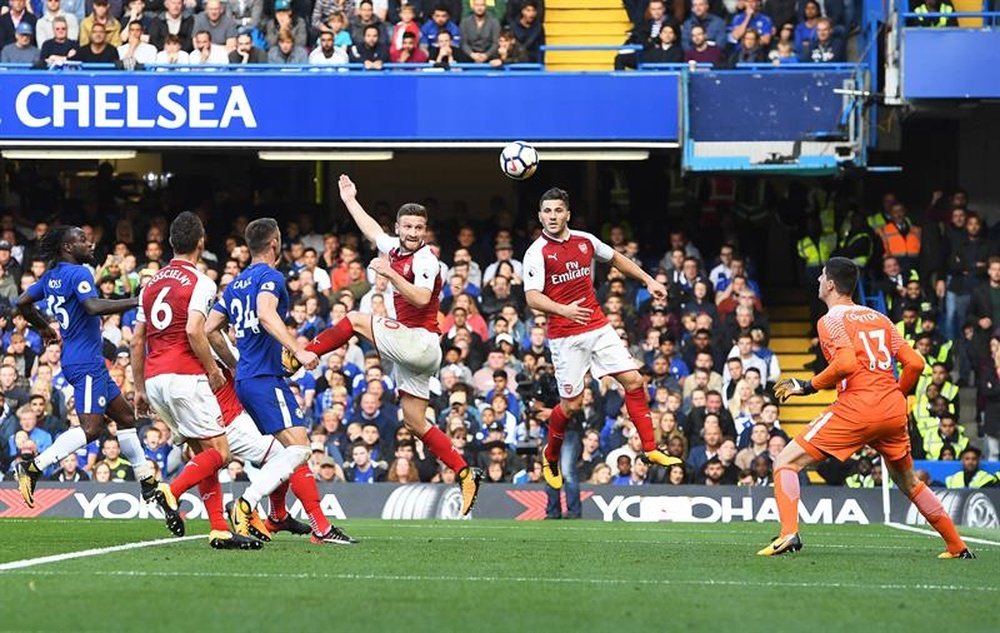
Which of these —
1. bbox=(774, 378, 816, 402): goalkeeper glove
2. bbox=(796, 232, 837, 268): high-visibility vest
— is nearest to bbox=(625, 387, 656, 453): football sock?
bbox=(774, 378, 816, 402): goalkeeper glove

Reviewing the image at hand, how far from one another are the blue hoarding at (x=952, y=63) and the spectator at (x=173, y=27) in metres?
9.57

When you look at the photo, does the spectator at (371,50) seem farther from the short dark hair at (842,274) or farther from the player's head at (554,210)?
the short dark hair at (842,274)

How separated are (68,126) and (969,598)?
17389 mm

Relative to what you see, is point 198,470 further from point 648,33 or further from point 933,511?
point 648,33

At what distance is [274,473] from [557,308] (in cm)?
346

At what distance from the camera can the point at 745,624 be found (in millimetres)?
8914

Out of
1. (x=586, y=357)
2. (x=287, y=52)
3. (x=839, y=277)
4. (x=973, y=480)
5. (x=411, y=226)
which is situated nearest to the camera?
(x=839, y=277)

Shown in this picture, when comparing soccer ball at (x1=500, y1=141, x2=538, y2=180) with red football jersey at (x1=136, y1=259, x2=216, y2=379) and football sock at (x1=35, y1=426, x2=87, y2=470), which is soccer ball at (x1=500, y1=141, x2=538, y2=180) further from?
red football jersey at (x1=136, y1=259, x2=216, y2=379)

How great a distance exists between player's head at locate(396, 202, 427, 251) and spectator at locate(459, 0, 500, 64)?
11.7 meters

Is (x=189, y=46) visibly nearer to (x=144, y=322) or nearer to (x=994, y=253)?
(x=994, y=253)

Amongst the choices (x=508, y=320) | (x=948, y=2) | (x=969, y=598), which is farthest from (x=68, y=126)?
(x=969, y=598)

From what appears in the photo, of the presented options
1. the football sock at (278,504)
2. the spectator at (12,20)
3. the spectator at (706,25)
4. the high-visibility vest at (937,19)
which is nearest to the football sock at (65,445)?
the football sock at (278,504)

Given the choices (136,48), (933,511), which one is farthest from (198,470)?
(136,48)

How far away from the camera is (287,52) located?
2553 centimetres
